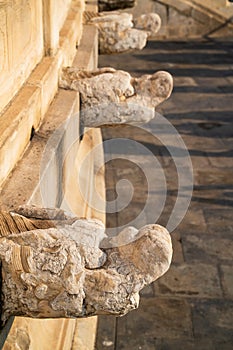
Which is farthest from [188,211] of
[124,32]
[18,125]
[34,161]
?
[18,125]

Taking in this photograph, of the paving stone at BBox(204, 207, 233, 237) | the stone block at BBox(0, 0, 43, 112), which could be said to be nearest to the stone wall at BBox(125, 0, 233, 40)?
the paving stone at BBox(204, 207, 233, 237)

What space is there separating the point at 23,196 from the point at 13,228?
1.19 ft

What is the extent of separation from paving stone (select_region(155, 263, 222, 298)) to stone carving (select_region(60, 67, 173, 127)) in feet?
3.97

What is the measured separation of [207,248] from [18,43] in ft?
8.08

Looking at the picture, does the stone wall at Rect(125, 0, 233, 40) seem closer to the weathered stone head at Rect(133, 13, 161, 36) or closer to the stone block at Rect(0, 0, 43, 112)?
the weathered stone head at Rect(133, 13, 161, 36)

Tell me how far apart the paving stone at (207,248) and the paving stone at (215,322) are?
1.97 ft

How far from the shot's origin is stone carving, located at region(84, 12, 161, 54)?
18.5 ft

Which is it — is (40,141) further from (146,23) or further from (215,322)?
(146,23)

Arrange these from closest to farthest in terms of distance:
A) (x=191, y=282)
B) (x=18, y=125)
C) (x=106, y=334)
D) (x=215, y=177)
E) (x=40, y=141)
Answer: (x=18, y=125)
(x=40, y=141)
(x=106, y=334)
(x=191, y=282)
(x=215, y=177)

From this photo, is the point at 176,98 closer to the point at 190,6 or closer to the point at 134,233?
the point at 190,6

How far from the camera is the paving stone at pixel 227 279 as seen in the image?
4216 millimetres

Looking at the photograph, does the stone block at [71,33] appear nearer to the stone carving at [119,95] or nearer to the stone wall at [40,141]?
the stone wall at [40,141]

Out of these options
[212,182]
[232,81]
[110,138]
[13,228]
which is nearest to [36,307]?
[13,228]

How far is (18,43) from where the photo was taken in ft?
10.3
